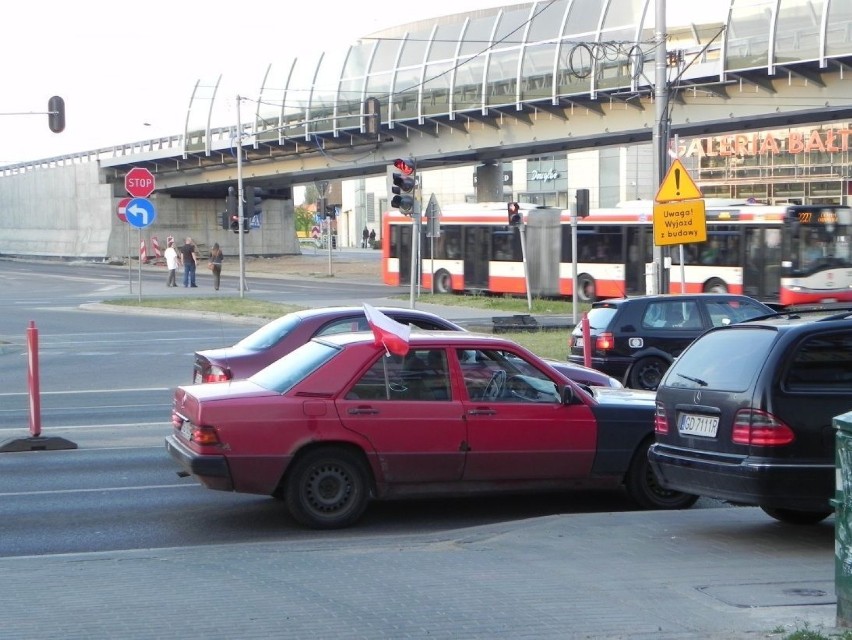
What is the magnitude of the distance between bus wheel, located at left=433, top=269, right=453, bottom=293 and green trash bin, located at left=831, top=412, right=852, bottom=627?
37569mm

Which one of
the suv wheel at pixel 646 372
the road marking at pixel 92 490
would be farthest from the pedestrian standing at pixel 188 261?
the road marking at pixel 92 490

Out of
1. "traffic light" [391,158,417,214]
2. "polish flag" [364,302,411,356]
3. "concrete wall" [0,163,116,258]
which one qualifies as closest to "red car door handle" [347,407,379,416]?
"polish flag" [364,302,411,356]

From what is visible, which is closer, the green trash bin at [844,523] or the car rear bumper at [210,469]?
the green trash bin at [844,523]

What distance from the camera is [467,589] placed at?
6.44 metres

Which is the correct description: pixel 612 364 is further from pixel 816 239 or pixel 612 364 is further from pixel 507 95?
pixel 507 95

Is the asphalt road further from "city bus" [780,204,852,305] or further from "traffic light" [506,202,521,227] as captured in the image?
"city bus" [780,204,852,305]

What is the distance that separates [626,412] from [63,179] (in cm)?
6684

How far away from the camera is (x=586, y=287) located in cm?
3825

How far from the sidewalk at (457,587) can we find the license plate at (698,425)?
70cm

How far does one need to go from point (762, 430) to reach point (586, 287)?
3064 cm

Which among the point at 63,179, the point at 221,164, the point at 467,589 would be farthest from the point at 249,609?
the point at 63,179

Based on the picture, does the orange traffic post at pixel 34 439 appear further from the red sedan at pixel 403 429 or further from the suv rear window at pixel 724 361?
the suv rear window at pixel 724 361

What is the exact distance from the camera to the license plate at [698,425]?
816 cm

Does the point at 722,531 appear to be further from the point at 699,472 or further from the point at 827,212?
the point at 827,212
